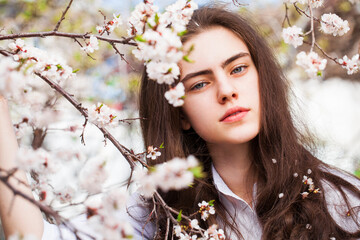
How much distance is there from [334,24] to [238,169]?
66 centimetres

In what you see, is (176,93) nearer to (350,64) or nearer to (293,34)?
(293,34)

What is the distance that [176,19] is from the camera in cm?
97

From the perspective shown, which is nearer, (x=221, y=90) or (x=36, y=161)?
(x=36, y=161)

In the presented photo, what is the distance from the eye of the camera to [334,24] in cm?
120

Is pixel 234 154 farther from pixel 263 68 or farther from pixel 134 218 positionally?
pixel 134 218

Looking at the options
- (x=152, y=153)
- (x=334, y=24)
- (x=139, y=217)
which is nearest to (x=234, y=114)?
(x=152, y=153)

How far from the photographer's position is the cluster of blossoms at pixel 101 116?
42.9 inches

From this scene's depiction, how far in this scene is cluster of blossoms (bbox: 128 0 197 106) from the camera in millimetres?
737

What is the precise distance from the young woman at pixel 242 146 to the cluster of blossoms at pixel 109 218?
0.72 meters

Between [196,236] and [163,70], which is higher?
[163,70]

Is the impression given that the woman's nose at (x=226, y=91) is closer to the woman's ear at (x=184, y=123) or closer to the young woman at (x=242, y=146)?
the young woman at (x=242, y=146)

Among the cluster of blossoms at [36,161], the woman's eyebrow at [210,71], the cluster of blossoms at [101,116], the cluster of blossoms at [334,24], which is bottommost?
the cluster of blossoms at [36,161]

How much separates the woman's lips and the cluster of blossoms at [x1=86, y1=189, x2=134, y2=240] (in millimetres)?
729

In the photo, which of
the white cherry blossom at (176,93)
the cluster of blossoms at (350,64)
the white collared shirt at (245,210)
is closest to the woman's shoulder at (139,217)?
the white collared shirt at (245,210)
